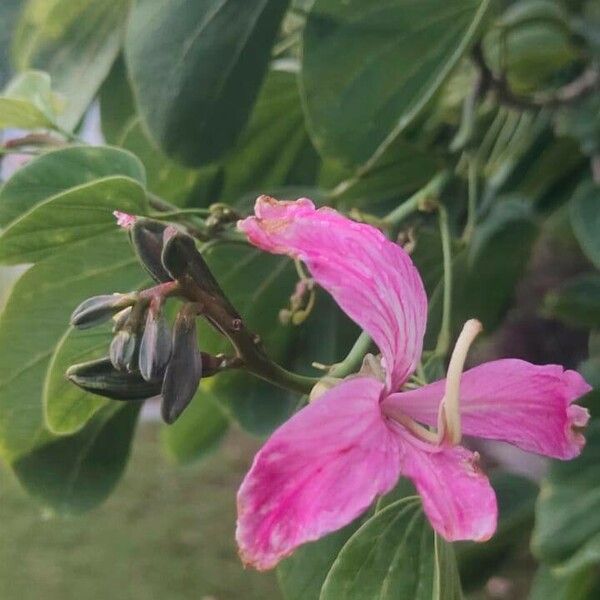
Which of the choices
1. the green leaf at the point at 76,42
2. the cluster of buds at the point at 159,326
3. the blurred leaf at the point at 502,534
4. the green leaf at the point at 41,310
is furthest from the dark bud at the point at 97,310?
the blurred leaf at the point at 502,534

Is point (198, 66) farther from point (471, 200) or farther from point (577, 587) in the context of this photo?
point (577, 587)

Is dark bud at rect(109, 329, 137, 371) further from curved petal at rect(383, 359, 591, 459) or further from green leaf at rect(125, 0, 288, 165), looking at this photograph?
green leaf at rect(125, 0, 288, 165)

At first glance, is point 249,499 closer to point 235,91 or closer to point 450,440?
point 450,440

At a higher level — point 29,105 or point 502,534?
point 29,105

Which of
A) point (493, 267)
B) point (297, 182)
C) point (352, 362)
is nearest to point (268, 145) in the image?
point (297, 182)

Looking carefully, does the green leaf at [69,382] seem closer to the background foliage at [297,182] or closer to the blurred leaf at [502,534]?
the background foliage at [297,182]

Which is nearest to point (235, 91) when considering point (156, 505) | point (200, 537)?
point (200, 537)
